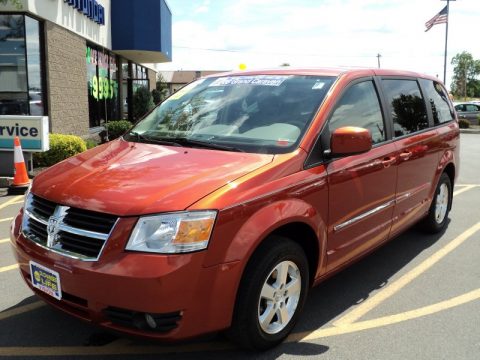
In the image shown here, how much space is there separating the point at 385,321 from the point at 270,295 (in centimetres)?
111

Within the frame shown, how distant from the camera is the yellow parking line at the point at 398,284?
12.3 ft

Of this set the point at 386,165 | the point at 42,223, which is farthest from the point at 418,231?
the point at 42,223

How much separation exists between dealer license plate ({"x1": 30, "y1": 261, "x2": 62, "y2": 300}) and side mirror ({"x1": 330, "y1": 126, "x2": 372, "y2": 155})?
6.31 ft

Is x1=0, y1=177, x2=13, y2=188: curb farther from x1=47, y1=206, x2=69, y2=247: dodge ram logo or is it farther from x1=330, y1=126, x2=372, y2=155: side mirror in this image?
x1=330, y1=126, x2=372, y2=155: side mirror

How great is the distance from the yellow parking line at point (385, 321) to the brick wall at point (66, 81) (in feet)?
35.7

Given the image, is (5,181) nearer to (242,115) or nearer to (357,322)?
(242,115)

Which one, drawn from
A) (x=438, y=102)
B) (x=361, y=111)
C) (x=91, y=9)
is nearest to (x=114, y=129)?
(x=91, y=9)

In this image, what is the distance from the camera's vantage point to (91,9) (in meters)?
15.4

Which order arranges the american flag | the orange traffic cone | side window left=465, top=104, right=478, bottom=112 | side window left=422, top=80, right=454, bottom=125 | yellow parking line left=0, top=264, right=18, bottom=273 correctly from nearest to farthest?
1. yellow parking line left=0, top=264, right=18, bottom=273
2. side window left=422, top=80, right=454, bottom=125
3. the orange traffic cone
4. the american flag
5. side window left=465, top=104, right=478, bottom=112

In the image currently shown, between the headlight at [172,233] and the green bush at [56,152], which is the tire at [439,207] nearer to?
the headlight at [172,233]

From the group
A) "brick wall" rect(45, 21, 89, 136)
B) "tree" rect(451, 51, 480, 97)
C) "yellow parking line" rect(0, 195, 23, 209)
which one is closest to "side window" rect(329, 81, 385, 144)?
"yellow parking line" rect(0, 195, 23, 209)

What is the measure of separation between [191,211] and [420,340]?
6.17 feet

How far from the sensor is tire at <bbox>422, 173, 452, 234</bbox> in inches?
221

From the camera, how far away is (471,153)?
15.6 m
